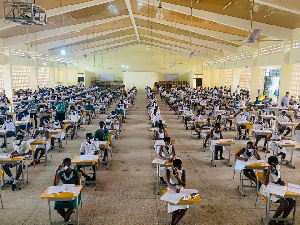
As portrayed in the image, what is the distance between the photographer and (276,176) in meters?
5.90

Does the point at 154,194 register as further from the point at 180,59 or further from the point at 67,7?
the point at 180,59

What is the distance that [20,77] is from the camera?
31.0 meters

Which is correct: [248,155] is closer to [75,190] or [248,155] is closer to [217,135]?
[217,135]

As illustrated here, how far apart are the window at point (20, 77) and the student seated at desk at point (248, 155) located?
2769 centimetres

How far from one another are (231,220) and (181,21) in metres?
17.3

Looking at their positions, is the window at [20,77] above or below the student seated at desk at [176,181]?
above

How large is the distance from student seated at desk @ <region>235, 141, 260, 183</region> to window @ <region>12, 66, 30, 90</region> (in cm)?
2769

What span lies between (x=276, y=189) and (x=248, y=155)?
7.09 feet

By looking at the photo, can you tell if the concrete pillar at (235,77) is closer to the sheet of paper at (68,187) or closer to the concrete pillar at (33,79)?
the concrete pillar at (33,79)

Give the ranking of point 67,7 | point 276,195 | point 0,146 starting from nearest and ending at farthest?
1. point 276,195
2. point 0,146
3. point 67,7

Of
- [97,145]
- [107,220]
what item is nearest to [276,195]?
[107,220]

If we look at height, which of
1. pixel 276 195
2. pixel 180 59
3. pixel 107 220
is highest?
pixel 180 59

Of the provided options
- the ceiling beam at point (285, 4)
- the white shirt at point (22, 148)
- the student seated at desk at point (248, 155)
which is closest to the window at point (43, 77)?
the white shirt at point (22, 148)

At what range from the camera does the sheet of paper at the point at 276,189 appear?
5352 millimetres
